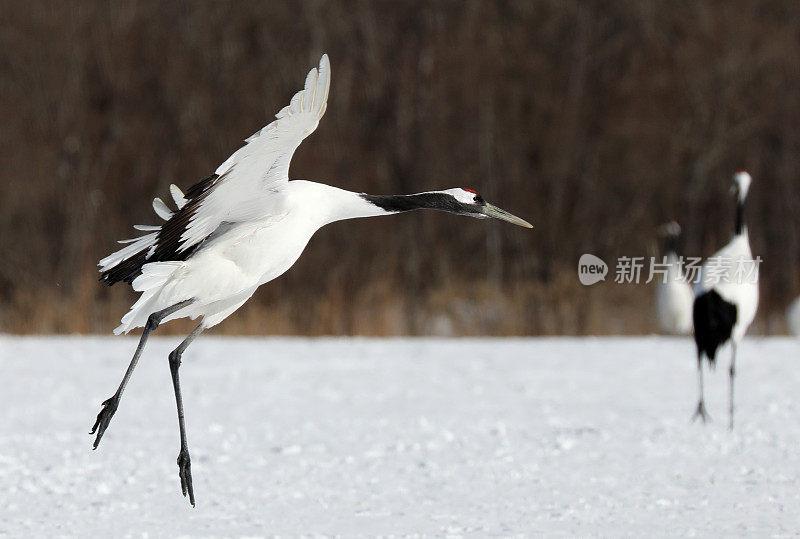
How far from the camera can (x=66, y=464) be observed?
20.3ft

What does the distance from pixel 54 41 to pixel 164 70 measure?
1.48m

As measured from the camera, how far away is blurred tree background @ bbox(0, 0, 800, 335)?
16031mm

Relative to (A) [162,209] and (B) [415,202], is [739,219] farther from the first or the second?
(A) [162,209]

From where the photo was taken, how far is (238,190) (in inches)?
186

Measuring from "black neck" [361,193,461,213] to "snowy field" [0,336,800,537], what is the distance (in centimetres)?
126

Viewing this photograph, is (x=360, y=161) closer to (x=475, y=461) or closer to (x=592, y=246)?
(x=592, y=246)

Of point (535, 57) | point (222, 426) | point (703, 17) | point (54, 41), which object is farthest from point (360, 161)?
point (222, 426)

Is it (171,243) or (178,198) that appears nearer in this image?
(171,243)

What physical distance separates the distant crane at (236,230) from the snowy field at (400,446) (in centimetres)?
68

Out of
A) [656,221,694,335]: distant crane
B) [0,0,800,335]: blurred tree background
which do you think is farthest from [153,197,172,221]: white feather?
[0,0,800,335]: blurred tree background
